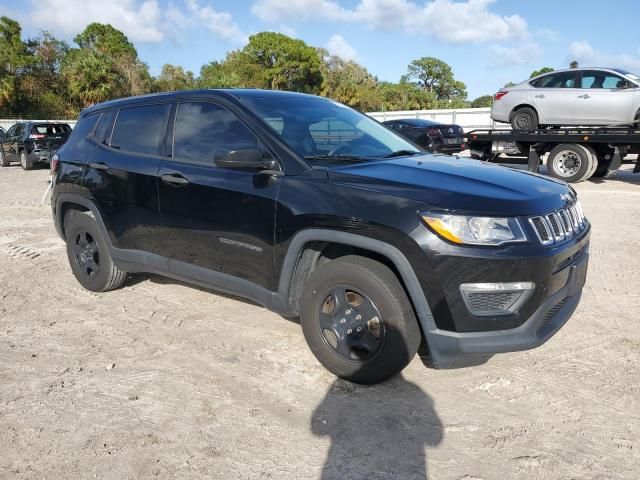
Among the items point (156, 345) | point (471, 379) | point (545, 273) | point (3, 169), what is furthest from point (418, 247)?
point (3, 169)

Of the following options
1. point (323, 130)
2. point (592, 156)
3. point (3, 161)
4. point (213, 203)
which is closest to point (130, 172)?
point (213, 203)

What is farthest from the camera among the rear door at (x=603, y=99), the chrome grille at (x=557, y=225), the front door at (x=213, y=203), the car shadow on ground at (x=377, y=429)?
the rear door at (x=603, y=99)

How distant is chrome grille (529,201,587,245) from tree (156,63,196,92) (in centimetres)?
5165

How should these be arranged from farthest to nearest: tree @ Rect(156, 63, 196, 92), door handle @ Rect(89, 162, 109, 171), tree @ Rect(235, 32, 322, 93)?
tree @ Rect(235, 32, 322, 93) < tree @ Rect(156, 63, 196, 92) < door handle @ Rect(89, 162, 109, 171)

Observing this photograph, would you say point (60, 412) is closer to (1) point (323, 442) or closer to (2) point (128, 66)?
(1) point (323, 442)

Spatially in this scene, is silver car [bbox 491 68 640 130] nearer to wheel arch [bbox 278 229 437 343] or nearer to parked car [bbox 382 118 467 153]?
parked car [bbox 382 118 467 153]

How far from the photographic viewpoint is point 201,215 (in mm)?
3570

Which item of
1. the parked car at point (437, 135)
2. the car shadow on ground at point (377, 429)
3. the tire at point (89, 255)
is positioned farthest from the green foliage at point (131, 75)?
the car shadow on ground at point (377, 429)

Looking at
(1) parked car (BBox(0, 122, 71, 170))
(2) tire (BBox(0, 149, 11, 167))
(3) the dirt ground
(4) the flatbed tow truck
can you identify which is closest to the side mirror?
(3) the dirt ground

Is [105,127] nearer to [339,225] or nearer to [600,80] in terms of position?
[339,225]

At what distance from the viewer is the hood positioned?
2.63m

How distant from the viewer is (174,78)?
5350cm

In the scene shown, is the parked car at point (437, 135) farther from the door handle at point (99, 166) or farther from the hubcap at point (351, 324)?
the hubcap at point (351, 324)

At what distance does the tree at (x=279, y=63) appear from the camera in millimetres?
63094
